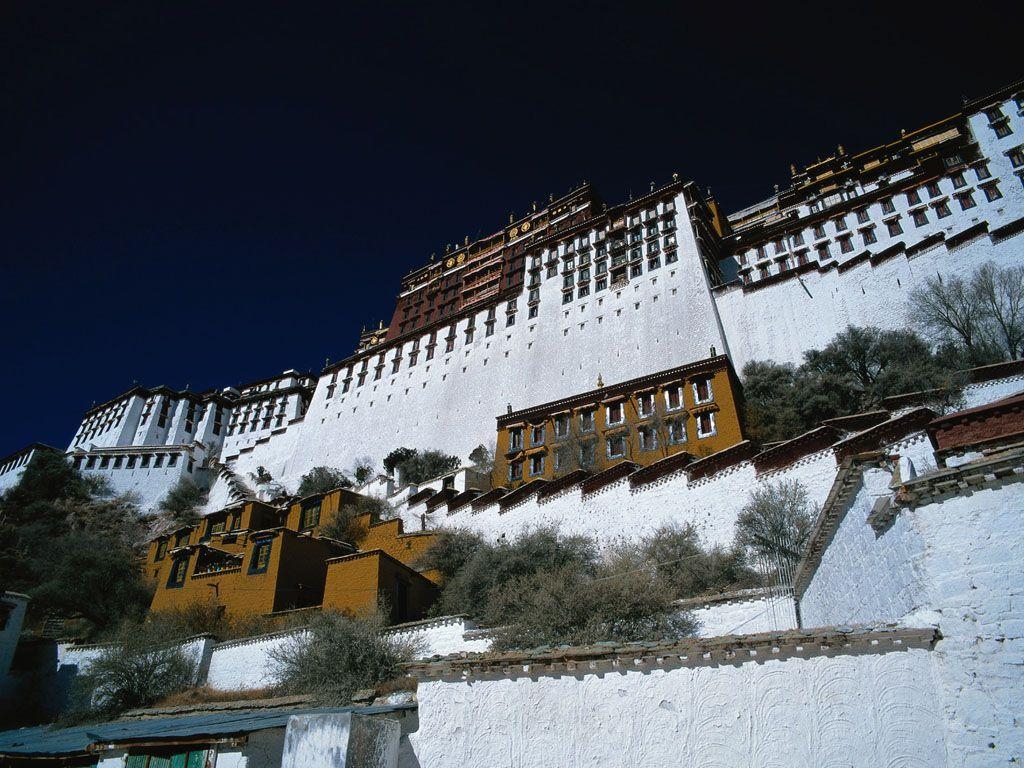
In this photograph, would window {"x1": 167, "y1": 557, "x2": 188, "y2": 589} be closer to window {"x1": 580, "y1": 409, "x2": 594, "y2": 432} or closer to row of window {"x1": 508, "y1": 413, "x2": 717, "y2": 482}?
row of window {"x1": 508, "y1": 413, "x2": 717, "y2": 482}

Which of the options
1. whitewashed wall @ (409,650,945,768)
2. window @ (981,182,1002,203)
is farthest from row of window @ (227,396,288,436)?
whitewashed wall @ (409,650,945,768)

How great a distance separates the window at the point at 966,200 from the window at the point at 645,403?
19.4 m

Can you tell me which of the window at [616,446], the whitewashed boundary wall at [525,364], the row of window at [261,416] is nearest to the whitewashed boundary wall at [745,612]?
the window at [616,446]

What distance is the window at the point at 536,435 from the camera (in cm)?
2927

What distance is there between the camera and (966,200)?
31422mm

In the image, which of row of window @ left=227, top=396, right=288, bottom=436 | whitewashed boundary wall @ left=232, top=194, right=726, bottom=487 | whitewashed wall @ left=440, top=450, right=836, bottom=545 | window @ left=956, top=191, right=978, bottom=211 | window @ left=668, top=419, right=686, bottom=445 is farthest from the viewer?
row of window @ left=227, top=396, right=288, bottom=436

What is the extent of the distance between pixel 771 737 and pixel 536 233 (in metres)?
50.1

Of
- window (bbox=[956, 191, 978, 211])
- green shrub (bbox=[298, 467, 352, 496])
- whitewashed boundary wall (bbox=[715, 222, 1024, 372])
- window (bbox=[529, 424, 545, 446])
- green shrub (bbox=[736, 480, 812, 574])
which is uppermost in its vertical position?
window (bbox=[956, 191, 978, 211])

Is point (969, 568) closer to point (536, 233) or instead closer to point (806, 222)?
point (806, 222)

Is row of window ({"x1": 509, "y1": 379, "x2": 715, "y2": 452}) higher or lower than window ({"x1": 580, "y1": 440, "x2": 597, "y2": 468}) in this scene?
higher

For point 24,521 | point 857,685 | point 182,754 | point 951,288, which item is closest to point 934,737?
point 857,685

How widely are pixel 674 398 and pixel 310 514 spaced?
57.5ft

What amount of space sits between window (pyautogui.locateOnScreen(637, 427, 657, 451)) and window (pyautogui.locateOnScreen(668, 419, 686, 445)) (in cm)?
67

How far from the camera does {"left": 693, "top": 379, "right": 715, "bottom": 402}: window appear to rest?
1008 inches
